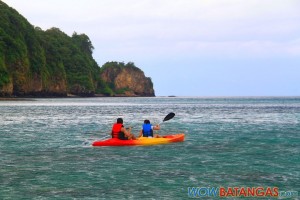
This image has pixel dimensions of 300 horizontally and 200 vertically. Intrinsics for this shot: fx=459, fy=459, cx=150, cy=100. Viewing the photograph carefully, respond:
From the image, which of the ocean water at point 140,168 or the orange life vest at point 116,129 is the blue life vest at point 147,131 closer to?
the ocean water at point 140,168

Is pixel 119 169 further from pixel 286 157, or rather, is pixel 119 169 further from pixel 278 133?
pixel 278 133

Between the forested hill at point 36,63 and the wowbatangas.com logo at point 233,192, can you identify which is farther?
the forested hill at point 36,63

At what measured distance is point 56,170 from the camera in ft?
54.0

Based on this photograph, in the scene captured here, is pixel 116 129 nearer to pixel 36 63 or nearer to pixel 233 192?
pixel 233 192

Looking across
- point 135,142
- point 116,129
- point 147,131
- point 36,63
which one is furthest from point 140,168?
point 36,63

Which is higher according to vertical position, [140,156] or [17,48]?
[17,48]

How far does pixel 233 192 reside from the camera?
13.2 metres

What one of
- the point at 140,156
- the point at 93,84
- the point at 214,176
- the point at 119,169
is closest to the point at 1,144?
the point at 140,156

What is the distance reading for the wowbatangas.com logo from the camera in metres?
12.9

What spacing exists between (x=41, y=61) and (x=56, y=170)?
133908mm

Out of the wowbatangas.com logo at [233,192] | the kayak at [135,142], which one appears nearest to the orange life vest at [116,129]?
the kayak at [135,142]

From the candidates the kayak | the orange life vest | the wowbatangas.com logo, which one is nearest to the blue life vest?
the kayak

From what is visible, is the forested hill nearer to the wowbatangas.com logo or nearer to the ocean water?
the ocean water

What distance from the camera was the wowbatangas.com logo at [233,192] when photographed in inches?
510
